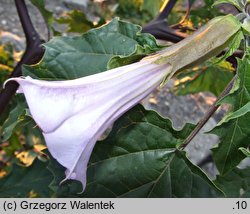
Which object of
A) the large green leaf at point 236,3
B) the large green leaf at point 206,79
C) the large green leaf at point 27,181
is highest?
the large green leaf at point 236,3

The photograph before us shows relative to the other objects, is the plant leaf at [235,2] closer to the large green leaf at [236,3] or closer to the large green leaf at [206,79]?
the large green leaf at [236,3]

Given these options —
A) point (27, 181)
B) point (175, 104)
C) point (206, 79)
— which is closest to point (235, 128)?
point (27, 181)

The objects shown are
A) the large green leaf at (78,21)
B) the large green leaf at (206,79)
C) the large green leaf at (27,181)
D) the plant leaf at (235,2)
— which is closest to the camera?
the plant leaf at (235,2)

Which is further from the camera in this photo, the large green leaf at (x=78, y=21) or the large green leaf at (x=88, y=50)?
the large green leaf at (x=78, y=21)

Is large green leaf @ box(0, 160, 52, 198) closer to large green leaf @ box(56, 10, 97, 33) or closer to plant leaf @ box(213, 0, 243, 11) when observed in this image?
large green leaf @ box(56, 10, 97, 33)

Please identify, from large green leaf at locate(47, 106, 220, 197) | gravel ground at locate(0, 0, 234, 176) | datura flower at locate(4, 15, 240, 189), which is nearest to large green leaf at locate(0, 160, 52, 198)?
large green leaf at locate(47, 106, 220, 197)

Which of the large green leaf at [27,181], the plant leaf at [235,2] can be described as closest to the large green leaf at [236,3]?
the plant leaf at [235,2]
